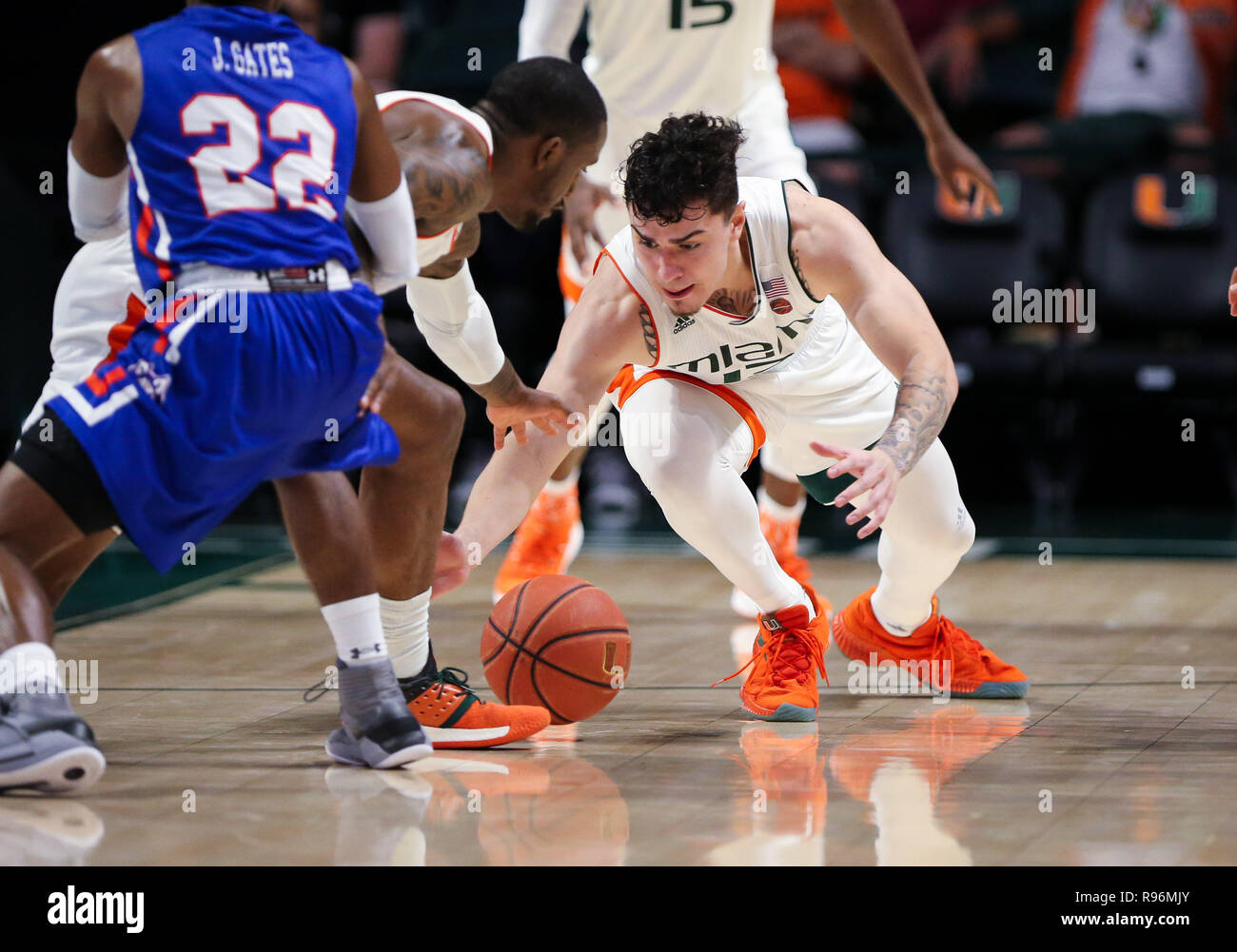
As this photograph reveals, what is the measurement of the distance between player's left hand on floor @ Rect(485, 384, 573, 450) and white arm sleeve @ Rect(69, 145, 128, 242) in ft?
3.01

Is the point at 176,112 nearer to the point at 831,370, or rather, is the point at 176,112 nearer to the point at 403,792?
the point at 403,792

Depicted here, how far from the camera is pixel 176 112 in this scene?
3.01m

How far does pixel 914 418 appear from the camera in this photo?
11.9ft

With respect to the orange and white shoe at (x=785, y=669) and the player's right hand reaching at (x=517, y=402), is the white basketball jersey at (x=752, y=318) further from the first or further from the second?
the orange and white shoe at (x=785, y=669)

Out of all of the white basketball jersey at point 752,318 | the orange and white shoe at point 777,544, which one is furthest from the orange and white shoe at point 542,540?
the white basketball jersey at point 752,318

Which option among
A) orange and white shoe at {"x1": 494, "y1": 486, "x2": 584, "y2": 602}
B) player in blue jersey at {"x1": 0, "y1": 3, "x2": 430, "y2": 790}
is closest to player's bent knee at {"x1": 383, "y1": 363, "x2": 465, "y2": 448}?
player in blue jersey at {"x1": 0, "y1": 3, "x2": 430, "y2": 790}

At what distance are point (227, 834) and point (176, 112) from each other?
4.04ft

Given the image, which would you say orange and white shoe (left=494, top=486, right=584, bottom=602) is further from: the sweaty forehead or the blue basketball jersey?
the blue basketball jersey

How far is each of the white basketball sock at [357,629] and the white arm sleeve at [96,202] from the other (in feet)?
2.66

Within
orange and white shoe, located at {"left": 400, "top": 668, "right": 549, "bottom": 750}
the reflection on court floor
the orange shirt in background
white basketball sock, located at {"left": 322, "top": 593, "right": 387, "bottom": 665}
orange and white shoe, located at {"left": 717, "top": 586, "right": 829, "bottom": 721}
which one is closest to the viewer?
the reflection on court floor

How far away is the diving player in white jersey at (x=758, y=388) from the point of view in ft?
12.3

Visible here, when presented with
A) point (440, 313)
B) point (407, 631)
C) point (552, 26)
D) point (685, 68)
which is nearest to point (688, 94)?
point (685, 68)

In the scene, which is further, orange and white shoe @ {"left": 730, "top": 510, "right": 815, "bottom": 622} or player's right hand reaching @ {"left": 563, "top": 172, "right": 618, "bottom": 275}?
orange and white shoe @ {"left": 730, "top": 510, "right": 815, "bottom": 622}

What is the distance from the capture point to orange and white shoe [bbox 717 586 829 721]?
156 inches
